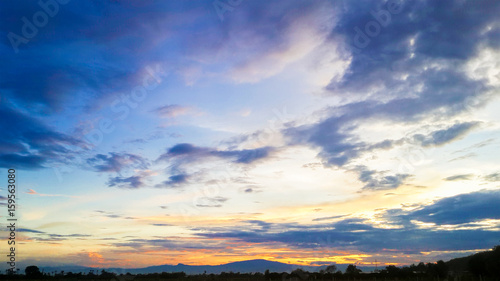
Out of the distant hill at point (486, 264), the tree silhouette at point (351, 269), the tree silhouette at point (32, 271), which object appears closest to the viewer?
the distant hill at point (486, 264)

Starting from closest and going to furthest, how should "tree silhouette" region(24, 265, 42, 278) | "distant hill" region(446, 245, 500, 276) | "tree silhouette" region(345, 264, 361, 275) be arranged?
"distant hill" region(446, 245, 500, 276) → "tree silhouette" region(24, 265, 42, 278) → "tree silhouette" region(345, 264, 361, 275)

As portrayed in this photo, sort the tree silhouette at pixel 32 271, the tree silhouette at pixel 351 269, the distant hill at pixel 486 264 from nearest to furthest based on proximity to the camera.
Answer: the distant hill at pixel 486 264 → the tree silhouette at pixel 32 271 → the tree silhouette at pixel 351 269

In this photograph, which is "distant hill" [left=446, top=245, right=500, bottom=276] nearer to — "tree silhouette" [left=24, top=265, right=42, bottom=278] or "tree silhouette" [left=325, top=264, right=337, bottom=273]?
"tree silhouette" [left=325, top=264, right=337, bottom=273]

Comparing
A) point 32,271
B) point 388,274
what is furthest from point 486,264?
point 32,271

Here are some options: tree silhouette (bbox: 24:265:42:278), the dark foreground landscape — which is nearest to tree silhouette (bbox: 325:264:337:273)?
the dark foreground landscape

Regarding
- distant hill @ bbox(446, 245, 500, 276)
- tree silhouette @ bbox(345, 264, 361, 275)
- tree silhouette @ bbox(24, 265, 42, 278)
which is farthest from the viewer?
tree silhouette @ bbox(345, 264, 361, 275)

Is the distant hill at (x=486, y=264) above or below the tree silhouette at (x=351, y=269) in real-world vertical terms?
above

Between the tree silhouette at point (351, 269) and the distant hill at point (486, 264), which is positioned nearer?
the distant hill at point (486, 264)

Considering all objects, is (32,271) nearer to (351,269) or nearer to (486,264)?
(351,269)

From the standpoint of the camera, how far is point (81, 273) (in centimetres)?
7481

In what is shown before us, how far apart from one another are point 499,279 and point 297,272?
31102 millimetres

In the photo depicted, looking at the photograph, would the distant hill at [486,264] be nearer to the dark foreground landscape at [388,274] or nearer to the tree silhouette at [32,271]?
the dark foreground landscape at [388,274]

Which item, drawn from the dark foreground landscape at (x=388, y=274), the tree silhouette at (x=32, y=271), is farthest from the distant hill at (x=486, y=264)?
the tree silhouette at (x=32, y=271)

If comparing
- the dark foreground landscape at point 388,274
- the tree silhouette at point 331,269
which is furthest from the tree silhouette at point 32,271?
the tree silhouette at point 331,269
